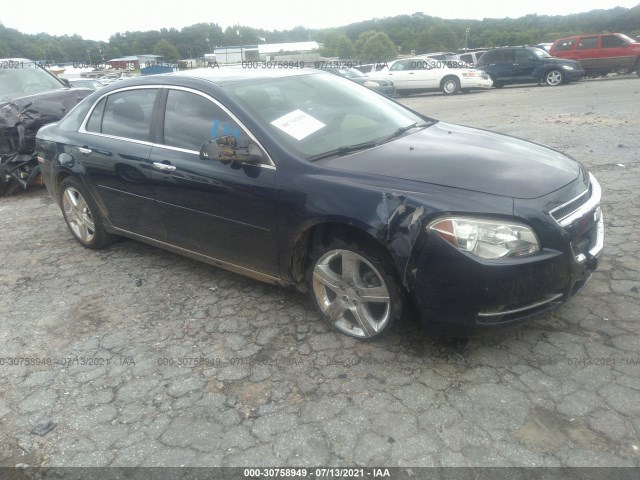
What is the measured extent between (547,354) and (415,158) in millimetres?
1345

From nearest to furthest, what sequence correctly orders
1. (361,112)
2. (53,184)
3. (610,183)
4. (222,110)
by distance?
1. (222,110)
2. (361,112)
3. (53,184)
4. (610,183)

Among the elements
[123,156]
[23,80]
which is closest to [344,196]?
[123,156]

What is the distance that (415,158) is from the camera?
3.12m

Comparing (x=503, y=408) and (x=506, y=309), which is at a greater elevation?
(x=506, y=309)

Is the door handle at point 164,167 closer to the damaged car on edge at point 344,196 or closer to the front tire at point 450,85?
the damaged car on edge at point 344,196

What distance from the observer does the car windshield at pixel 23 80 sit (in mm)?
8281

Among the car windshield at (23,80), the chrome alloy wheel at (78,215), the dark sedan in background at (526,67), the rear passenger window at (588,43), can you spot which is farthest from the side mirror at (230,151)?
the rear passenger window at (588,43)

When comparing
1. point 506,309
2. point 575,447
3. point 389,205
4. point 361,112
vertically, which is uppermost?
point 361,112

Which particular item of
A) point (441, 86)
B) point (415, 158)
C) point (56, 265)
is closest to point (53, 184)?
point (56, 265)

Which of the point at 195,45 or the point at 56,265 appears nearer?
the point at 56,265

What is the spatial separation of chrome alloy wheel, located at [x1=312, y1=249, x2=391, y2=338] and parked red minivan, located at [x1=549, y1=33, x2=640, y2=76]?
19584 millimetres

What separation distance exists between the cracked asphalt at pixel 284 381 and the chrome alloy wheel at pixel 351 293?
0.14 m

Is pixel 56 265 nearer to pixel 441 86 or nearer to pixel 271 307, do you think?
pixel 271 307

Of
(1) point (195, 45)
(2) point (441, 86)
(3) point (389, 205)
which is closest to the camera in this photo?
(3) point (389, 205)
